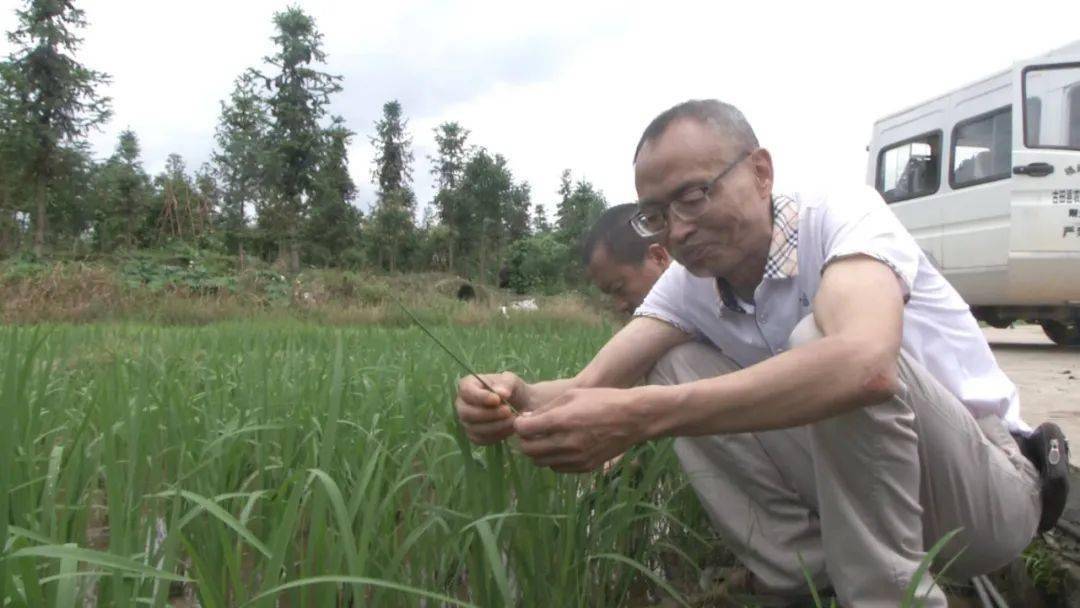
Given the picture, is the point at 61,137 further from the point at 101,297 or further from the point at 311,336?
the point at 311,336

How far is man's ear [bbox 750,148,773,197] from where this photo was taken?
4.70 ft

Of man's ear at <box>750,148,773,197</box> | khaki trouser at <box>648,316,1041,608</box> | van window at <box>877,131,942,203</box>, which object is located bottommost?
khaki trouser at <box>648,316,1041,608</box>

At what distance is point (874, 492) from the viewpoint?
1.24 m

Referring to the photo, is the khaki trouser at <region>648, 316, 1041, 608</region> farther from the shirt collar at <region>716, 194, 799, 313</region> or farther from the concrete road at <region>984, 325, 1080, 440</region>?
the concrete road at <region>984, 325, 1080, 440</region>

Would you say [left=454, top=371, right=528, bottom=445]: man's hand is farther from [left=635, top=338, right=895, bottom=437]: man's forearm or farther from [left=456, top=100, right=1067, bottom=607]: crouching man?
[left=635, top=338, right=895, bottom=437]: man's forearm

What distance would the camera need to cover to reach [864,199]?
4.53 ft

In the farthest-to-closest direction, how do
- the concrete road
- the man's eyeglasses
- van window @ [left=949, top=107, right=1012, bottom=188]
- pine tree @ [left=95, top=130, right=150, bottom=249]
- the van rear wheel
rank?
pine tree @ [left=95, top=130, right=150, bottom=249]
the van rear wheel
van window @ [left=949, top=107, right=1012, bottom=188]
the concrete road
the man's eyeglasses

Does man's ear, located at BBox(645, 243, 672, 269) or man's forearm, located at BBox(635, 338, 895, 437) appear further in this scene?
man's ear, located at BBox(645, 243, 672, 269)

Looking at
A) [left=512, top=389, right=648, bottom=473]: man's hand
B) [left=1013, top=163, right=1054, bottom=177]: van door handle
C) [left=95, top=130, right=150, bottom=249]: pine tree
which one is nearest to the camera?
[left=512, top=389, right=648, bottom=473]: man's hand

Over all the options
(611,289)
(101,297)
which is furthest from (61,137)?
(611,289)

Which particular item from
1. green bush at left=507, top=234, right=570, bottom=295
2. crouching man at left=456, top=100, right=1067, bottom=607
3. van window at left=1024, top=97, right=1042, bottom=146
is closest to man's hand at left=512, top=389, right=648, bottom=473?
crouching man at left=456, top=100, right=1067, bottom=607

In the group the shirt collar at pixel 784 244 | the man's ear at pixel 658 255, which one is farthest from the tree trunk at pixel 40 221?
the shirt collar at pixel 784 244

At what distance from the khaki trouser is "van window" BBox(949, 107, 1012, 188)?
5.86 meters

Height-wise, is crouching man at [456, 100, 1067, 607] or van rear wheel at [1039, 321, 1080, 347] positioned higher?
crouching man at [456, 100, 1067, 607]
